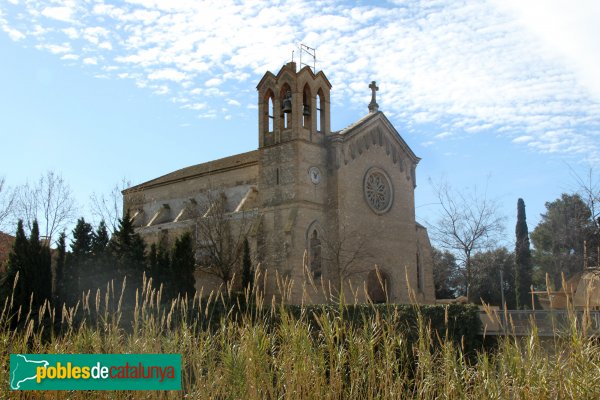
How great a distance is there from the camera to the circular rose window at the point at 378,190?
1332 inches

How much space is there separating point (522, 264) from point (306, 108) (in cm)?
1845

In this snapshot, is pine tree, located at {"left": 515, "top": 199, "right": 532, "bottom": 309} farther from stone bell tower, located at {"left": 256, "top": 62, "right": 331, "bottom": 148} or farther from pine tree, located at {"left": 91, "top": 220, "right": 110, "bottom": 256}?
pine tree, located at {"left": 91, "top": 220, "right": 110, "bottom": 256}

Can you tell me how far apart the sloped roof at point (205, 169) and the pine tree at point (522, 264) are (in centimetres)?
1833

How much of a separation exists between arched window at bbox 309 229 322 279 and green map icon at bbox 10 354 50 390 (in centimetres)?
2347

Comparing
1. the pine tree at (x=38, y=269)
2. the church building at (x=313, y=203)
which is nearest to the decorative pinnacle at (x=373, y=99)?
the church building at (x=313, y=203)

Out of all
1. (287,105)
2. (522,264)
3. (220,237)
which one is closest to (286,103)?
(287,105)

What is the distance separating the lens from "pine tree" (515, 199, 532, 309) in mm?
39062

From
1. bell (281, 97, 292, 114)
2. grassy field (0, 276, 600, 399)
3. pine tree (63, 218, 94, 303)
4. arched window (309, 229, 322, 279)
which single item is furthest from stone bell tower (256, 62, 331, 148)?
grassy field (0, 276, 600, 399)

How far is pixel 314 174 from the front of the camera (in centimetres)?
3120

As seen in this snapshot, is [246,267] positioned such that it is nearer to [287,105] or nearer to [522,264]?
[287,105]

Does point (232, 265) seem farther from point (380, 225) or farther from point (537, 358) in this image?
point (537, 358)

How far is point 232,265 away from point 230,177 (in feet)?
19.6

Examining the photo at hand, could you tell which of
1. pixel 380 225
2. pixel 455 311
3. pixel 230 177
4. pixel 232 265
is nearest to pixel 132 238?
pixel 232 265

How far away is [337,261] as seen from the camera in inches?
1198
